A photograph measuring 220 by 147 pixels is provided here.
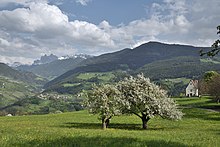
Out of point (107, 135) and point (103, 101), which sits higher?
point (103, 101)

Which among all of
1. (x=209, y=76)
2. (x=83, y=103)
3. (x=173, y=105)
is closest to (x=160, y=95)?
(x=173, y=105)

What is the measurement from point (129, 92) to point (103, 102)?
13.6 feet

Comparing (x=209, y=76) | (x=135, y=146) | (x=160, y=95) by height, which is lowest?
(x=135, y=146)

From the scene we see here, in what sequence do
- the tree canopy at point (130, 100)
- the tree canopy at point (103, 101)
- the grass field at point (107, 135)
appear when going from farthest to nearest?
the tree canopy at point (130, 100), the tree canopy at point (103, 101), the grass field at point (107, 135)

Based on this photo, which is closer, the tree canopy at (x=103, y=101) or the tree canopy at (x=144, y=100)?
the tree canopy at (x=103, y=101)

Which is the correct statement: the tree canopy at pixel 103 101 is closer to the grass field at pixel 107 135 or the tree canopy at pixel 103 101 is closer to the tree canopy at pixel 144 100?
the tree canopy at pixel 144 100

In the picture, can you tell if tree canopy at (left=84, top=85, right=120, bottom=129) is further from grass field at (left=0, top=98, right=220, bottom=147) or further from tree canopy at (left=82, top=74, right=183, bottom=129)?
grass field at (left=0, top=98, right=220, bottom=147)

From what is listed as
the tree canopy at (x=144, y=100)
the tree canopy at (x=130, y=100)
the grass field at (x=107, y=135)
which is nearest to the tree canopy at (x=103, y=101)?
the tree canopy at (x=130, y=100)

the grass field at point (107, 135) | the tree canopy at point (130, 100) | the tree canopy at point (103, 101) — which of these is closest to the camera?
the grass field at point (107, 135)

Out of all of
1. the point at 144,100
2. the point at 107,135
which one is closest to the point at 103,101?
the point at 144,100

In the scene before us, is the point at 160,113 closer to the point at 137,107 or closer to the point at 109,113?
the point at 137,107

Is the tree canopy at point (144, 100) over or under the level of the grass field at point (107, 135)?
over

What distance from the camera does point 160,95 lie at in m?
45.2

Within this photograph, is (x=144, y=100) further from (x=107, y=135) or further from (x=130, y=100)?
(x=107, y=135)
